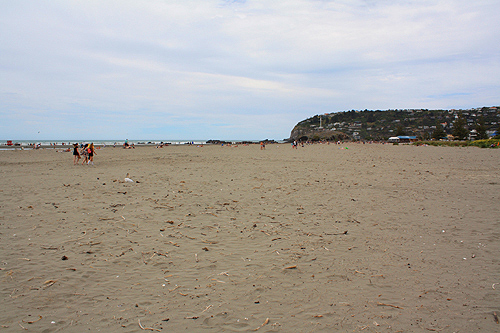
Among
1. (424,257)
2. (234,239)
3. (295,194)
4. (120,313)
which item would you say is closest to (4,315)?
(120,313)

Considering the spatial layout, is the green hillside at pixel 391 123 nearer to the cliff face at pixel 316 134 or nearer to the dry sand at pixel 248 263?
the cliff face at pixel 316 134

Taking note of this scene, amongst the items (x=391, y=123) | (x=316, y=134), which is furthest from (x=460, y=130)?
(x=391, y=123)

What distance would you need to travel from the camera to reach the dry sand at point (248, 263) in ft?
10.8

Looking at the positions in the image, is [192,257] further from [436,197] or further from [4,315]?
[436,197]

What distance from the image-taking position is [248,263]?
15.4 ft

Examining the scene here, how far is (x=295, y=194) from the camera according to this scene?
31.5 feet

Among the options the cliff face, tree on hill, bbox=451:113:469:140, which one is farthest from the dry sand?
the cliff face

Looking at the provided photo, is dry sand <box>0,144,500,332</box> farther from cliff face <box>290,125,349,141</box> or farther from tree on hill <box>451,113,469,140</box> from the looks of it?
cliff face <box>290,125,349,141</box>

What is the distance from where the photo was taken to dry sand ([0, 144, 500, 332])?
3.29 metres

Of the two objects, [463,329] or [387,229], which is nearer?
[463,329]

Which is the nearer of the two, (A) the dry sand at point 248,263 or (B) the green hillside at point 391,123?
(A) the dry sand at point 248,263

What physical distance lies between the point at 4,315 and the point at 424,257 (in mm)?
6280

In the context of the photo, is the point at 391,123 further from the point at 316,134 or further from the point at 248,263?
the point at 248,263

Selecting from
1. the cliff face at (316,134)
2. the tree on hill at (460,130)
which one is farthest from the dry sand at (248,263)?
the cliff face at (316,134)
